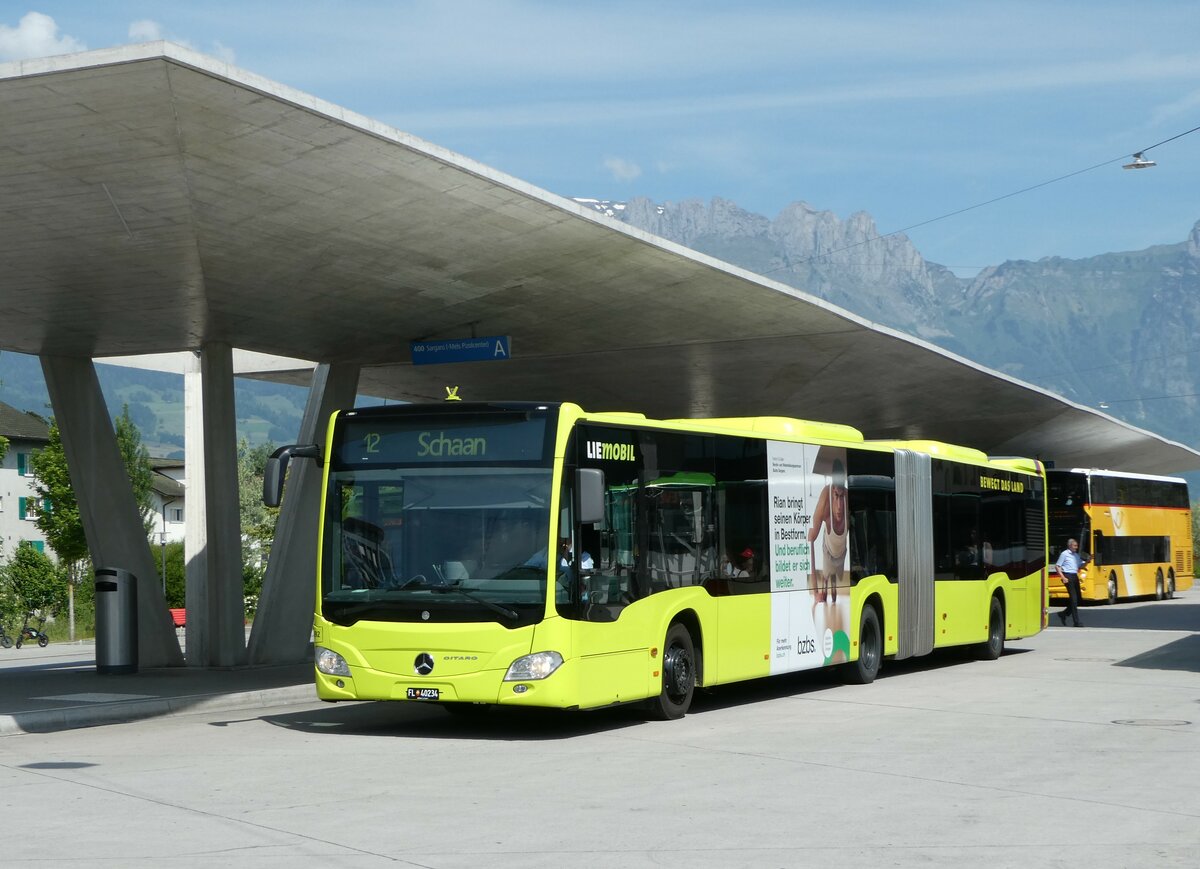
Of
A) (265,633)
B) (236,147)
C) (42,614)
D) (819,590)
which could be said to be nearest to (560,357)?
(265,633)

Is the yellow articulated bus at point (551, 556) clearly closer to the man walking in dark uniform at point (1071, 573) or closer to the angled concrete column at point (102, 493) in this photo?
the angled concrete column at point (102, 493)

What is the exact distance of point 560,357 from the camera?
1166 inches

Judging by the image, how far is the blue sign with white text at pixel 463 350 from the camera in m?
24.1

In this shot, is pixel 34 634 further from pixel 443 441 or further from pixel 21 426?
pixel 21 426

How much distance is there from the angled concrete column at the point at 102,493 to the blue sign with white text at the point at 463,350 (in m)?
4.83

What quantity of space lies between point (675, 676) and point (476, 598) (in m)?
2.66

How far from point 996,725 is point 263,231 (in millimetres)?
8811

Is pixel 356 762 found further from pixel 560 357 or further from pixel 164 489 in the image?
pixel 164 489

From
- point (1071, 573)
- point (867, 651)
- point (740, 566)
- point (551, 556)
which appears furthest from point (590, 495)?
point (1071, 573)

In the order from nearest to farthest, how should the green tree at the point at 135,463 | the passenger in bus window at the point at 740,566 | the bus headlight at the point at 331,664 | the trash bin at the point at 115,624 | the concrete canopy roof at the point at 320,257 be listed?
the concrete canopy roof at the point at 320,257 → the bus headlight at the point at 331,664 → the passenger in bus window at the point at 740,566 → the trash bin at the point at 115,624 → the green tree at the point at 135,463

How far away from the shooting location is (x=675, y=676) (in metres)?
15.1

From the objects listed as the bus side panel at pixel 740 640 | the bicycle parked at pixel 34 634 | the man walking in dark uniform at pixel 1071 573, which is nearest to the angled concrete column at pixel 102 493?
the bus side panel at pixel 740 640

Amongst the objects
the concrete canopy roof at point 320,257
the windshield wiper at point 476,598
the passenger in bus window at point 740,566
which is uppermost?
the concrete canopy roof at point 320,257

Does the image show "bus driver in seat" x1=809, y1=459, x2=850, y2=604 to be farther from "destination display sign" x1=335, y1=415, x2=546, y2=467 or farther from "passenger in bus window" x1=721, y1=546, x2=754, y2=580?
"destination display sign" x1=335, y1=415, x2=546, y2=467
